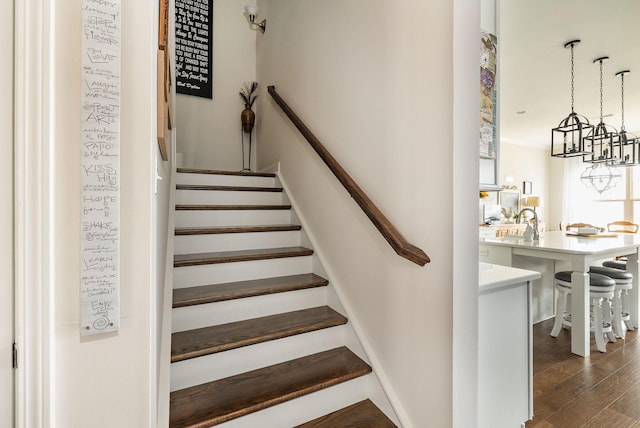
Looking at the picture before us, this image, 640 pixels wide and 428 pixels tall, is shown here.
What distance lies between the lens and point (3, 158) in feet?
2.14

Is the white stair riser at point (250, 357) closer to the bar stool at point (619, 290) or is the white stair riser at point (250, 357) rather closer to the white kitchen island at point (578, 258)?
the white kitchen island at point (578, 258)

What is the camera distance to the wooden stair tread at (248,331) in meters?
1.38

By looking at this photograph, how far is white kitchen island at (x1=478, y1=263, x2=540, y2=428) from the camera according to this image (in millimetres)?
1378

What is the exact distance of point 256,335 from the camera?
1.50m

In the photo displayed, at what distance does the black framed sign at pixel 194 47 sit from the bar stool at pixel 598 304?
409cm

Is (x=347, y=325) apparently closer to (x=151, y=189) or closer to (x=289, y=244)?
(x=289, y=244)

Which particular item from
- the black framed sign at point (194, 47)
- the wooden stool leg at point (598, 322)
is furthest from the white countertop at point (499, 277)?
the black framed sign at point (194, 47)

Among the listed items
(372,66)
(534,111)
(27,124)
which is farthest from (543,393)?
(534,111)

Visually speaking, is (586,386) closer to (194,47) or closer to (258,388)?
(258,388)

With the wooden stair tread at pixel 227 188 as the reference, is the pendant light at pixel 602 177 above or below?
above

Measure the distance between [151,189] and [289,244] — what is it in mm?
1576

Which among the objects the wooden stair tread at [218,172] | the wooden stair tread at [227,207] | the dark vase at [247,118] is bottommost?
the wooden stair tread at [227,207]

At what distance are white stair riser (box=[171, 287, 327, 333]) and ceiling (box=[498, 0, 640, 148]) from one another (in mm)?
1568

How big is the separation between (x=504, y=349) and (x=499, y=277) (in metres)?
0.33
